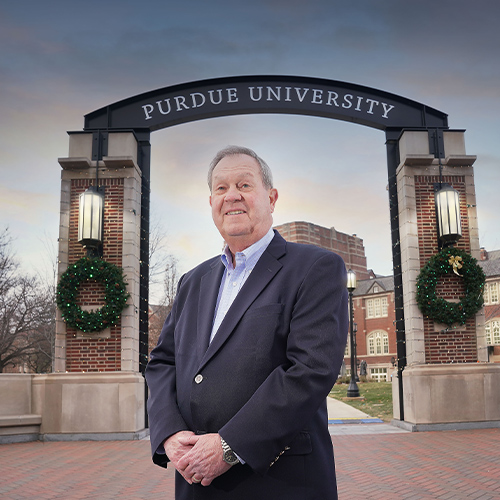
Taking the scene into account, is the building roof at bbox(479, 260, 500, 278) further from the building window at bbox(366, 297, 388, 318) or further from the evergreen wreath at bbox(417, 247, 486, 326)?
the evergreen wreath at bbox(417, 247, 486, 326)

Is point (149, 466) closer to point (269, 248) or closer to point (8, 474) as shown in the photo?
point (8, 474)

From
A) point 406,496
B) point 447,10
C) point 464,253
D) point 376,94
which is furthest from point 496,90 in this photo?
point 406,496

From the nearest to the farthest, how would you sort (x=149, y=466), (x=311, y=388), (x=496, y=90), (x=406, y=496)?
(x=311, y=388), (x=406, y=496), (x=149, y=466), (x=496, y=90)

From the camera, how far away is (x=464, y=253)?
33.8ft

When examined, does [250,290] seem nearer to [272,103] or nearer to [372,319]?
[272,103]

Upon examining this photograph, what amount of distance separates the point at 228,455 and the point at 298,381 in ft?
1.21

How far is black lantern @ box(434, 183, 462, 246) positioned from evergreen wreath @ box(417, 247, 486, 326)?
0.30 m

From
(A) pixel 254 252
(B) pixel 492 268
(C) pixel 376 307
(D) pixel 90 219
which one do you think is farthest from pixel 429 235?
(C) pixel 376 307

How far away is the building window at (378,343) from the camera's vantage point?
52188 mm

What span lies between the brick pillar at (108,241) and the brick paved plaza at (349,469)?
1.60 meters

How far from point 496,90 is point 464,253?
6393 millimetres

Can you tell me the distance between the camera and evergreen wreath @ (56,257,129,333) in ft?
32.4

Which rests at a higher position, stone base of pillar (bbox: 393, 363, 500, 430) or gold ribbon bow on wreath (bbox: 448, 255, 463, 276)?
gold ribbon bow on wreath (bbox: 448, 255, 463, 276)

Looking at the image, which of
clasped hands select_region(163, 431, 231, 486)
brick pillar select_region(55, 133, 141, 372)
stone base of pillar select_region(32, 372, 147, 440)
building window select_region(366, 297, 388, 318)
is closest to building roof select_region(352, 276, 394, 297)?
building window select_region(366, 297, 388, 318)
